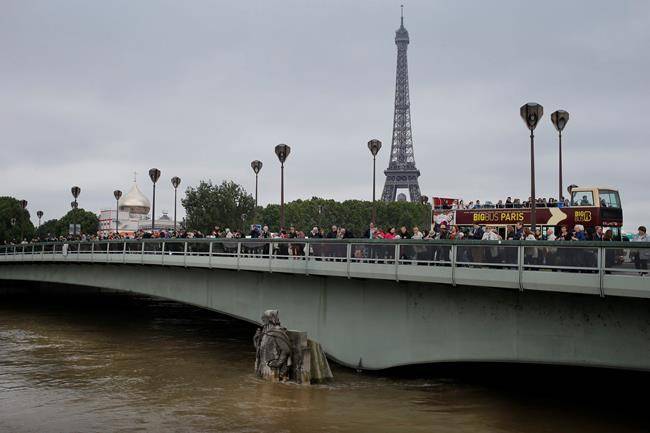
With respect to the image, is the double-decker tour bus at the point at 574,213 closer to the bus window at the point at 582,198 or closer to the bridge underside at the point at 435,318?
the bus window at the point at 582,198

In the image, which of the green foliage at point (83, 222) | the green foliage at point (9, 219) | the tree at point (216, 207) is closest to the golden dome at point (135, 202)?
the green foliage at point (83, 222)

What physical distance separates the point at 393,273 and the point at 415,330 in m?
1.96

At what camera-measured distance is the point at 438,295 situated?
68.0 ft

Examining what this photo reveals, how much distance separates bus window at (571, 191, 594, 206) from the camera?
3134cm

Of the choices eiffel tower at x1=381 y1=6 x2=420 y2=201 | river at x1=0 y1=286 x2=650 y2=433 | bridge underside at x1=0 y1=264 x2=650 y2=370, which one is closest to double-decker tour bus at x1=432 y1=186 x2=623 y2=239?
river at x1=0 y1=286 x2=650 y2=433

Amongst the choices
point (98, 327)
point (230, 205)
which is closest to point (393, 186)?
point (230, 205)

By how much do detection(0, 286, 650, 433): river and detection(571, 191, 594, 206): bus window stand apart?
824 centimetres

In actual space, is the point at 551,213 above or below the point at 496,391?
above

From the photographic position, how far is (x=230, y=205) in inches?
3536

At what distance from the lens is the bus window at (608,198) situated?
31484 millimetres

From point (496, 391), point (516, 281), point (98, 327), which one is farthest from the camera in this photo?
point (98, 327)

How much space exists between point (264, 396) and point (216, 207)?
227 ft

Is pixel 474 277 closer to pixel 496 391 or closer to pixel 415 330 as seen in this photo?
pixel 415 330

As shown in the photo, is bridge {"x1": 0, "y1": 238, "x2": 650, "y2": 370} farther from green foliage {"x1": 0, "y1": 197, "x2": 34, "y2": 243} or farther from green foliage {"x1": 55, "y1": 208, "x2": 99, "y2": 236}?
green foliage {"x1": 55, "y1": 208, "x2": 99, "y2": 236}
